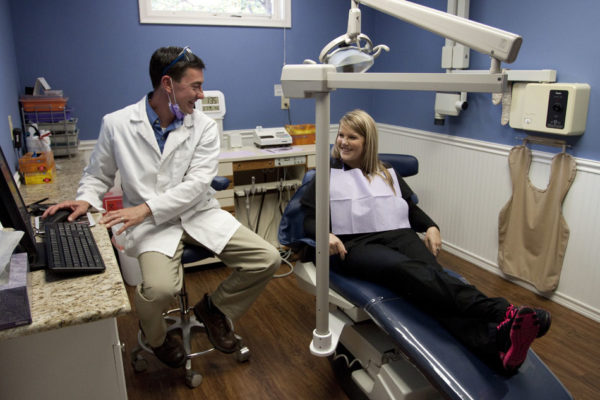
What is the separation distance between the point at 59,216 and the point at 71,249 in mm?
384

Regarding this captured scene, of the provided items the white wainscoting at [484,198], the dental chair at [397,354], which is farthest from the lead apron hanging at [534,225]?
the dental chair at [397,354]

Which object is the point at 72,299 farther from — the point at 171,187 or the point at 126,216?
the point at 171,187

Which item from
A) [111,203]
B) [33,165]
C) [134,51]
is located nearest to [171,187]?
[33,165]

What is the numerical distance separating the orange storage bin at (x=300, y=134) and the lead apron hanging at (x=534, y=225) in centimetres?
141

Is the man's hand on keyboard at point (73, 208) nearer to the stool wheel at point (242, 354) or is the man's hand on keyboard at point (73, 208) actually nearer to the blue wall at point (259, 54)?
the blue wall at point (259, 54)

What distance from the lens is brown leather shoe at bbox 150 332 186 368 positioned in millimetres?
2017

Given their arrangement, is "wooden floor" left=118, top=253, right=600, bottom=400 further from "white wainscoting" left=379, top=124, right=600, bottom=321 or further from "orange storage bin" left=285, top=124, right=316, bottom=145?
"orange storage bin" left=285, top=124, right=316, bottom=145

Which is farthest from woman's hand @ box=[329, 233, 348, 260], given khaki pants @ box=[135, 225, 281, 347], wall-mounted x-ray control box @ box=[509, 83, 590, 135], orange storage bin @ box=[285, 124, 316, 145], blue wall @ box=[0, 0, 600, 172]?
orange storage bin @ box=[285, 124, 316, 145]

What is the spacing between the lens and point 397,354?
175 centimetres

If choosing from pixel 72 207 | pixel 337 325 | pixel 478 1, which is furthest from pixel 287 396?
pixel 478 1

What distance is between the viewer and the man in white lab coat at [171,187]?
1940 millimetres

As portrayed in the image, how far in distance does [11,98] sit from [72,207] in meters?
1.20

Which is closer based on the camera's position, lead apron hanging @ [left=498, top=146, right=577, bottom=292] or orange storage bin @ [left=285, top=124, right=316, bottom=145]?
lead apron hanging @ [left=498, top=146, right=577, bottom=292]

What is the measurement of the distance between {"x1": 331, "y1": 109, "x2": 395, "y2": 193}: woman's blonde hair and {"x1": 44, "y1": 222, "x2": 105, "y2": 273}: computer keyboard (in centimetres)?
120
